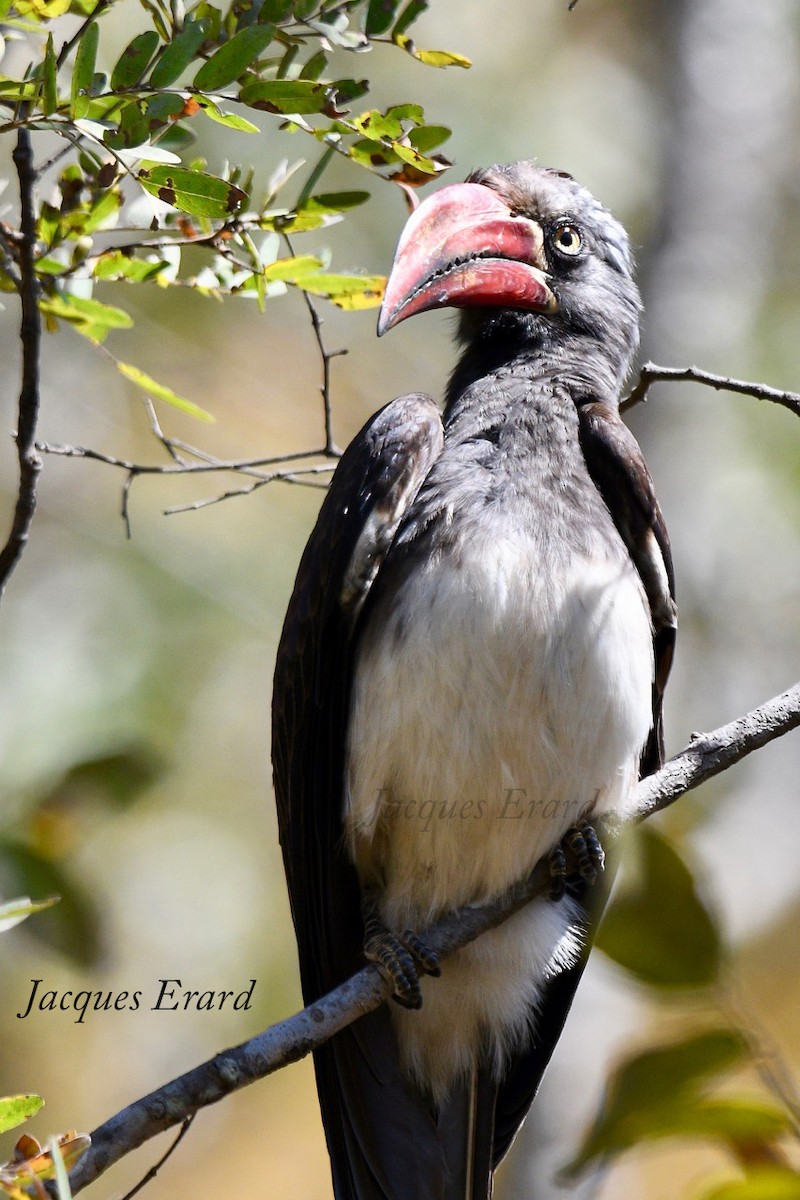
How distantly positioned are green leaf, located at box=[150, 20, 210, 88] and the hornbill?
91 centimetres

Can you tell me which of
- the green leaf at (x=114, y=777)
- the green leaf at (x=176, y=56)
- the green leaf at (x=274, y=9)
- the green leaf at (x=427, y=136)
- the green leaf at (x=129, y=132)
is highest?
the green leaf at (x=274, y=9)

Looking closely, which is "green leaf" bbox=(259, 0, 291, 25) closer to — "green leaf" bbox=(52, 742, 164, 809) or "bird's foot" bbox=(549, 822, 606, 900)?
"bird's foot" bbox=(549, 822, 606, 900)

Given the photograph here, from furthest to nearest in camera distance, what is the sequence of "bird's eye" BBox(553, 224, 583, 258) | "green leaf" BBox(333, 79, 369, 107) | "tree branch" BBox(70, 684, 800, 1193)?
1. "bird's eye" BBox(553, 224, 583, 258)
2. "green leaf" BBox(333, 79, 369, 107)
3. "tree branch" BBox(70, 684, 800, 1193)

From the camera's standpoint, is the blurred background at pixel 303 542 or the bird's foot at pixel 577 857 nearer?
the bird's foot at pixel 577 857

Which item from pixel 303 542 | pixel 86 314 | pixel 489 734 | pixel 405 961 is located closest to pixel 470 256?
pixel 86 314

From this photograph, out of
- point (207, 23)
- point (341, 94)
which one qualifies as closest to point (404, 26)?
point (341, 94)

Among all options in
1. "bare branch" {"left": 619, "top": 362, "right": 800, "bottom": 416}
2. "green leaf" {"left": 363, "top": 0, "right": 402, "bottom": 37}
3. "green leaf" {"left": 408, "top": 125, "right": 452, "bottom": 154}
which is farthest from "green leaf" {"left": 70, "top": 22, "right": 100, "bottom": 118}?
"bare branch" {"left": 619, "top": 362, "right": 800, "bottom": 416}

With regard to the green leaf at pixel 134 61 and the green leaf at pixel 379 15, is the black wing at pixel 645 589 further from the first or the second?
the green leaf at pixel 134 61

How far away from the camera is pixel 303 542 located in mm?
8719

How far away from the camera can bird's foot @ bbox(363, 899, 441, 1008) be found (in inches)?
127

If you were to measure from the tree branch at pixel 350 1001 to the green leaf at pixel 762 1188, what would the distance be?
1079 millimetres

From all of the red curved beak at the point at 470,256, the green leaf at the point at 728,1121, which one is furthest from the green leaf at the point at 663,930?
the red curved beak at the point at 470,256

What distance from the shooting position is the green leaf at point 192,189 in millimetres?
2471

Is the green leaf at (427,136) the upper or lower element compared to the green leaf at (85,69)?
lower
